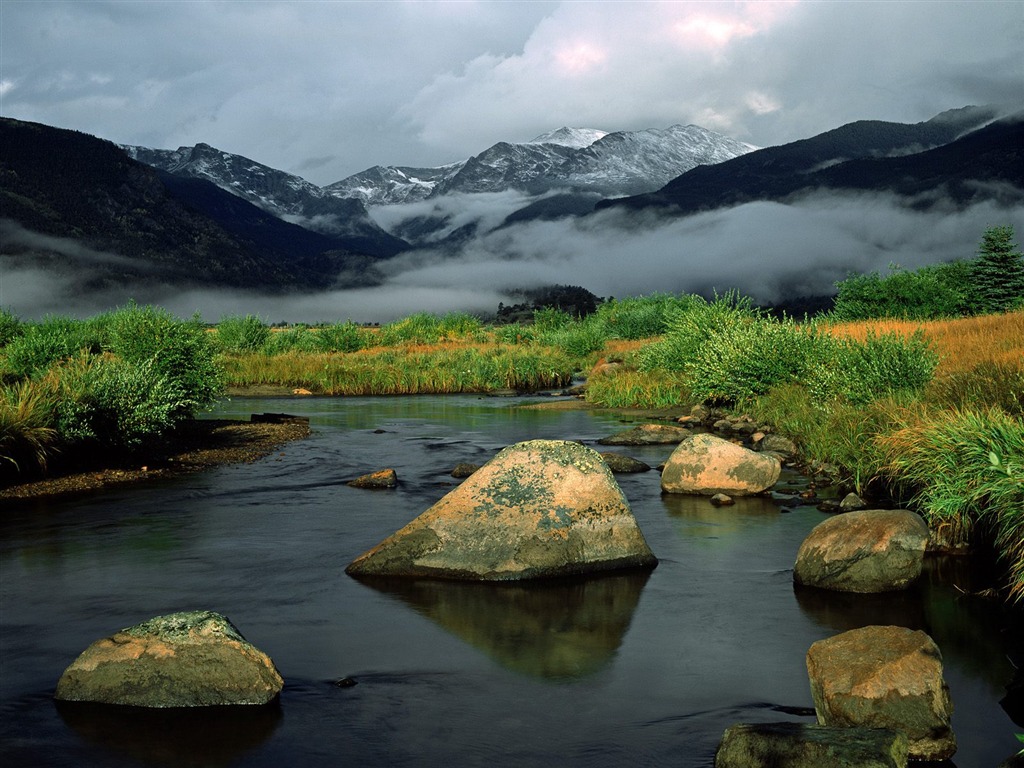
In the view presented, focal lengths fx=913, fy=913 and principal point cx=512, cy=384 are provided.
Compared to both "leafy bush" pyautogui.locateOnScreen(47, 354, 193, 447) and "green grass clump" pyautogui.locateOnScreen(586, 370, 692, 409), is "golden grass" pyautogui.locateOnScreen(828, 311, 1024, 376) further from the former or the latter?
"leafy bush" pyautogui.locateOnScreen(47, 354, 193, 447)

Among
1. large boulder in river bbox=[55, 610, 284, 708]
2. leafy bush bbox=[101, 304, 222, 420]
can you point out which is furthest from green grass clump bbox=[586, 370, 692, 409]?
large boulder in river bbox=[55, 610, 284, 708]

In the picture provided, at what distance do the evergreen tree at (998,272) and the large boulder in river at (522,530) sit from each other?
5205 cm

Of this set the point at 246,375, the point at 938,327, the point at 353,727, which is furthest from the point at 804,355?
the point at 246,375

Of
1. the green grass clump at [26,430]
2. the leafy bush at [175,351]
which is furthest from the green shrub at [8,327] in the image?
the green grass clump at [26,430]

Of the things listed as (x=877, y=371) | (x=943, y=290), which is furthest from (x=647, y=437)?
(x=943, y=290)

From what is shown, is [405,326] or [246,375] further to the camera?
[405,326]

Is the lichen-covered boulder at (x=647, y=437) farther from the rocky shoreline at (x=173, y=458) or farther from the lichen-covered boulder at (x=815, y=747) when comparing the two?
the lichen-covered boulder at (x=815, y=747)

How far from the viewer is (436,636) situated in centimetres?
991

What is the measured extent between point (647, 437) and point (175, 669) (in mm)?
17492

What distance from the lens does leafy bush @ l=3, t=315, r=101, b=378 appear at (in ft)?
85.8

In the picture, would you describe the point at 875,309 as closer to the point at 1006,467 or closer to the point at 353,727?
the point at 1006,467

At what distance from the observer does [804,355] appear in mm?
27078

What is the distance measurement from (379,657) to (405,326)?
53.7 m

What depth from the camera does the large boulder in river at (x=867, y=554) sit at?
11.0 meters
